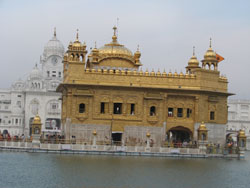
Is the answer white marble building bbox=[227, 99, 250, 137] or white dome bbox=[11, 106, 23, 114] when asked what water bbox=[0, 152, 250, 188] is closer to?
white dome bbox=[11, 106, 23, 114]

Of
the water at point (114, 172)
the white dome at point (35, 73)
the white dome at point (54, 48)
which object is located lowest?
the water at point (114, 172)

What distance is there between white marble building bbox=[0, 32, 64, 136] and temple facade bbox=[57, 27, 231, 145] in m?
54.0

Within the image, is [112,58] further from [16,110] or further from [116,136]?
[16,110]

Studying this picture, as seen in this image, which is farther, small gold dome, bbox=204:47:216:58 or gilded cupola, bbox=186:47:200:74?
gilded cupola, bbox=186:47:200:74

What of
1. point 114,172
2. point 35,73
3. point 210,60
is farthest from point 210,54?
point 35,73

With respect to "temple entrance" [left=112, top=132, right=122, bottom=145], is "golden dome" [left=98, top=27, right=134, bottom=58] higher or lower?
higher

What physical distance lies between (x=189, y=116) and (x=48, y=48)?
67.4 m

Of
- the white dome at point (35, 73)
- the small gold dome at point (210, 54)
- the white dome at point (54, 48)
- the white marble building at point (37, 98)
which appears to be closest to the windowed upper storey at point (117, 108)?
the small gold dome at point (210, 54)

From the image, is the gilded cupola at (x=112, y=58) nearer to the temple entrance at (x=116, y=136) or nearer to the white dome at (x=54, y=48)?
the temple entrance at (x=116, y=136)

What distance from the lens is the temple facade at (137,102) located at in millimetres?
46062

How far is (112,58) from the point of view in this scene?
49.7m

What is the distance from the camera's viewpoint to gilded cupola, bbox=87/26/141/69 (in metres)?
49.6

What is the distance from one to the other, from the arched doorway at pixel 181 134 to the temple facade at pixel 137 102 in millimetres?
123

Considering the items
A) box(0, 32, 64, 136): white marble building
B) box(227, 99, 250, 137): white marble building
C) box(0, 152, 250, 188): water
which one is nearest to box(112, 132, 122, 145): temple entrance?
box(0, 152, 250, 188): water
